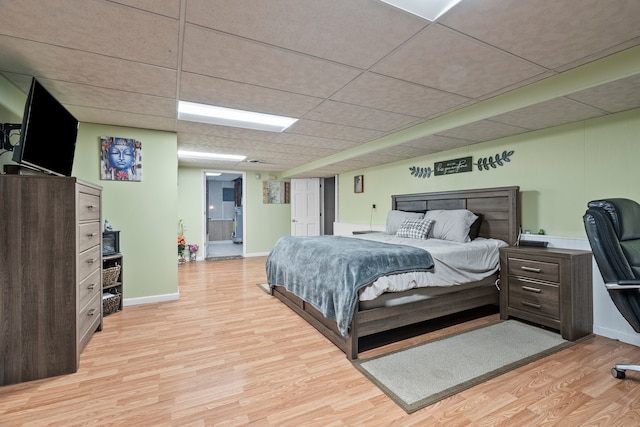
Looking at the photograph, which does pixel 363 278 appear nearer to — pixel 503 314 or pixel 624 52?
pixel 503 314

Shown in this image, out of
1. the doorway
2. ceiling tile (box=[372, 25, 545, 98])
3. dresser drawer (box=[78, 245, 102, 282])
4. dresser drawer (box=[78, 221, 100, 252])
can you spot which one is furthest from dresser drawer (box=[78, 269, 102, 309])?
the doorway

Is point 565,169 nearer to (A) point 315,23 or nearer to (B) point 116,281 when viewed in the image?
(A) point 315,23

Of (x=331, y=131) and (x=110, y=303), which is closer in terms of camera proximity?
(x=110, y=303)

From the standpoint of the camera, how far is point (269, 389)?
1927 mm

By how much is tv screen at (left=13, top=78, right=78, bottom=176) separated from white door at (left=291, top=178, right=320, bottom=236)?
5309mm

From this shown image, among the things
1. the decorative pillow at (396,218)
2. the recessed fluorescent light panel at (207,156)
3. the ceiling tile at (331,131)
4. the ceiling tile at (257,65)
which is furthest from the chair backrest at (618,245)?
the recessed fluorescent light panel at (207,156)

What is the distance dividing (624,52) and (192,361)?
371 cm

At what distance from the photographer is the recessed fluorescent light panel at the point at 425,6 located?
147cm

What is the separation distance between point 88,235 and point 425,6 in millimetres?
2931

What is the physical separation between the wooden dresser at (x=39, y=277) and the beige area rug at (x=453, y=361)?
2.12 metres

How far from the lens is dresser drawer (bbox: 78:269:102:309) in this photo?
2.29m

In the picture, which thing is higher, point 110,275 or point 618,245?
point 618,245

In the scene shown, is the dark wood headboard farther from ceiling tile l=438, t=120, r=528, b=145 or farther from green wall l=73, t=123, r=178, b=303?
green wall l=73, t=123, r=178, b=303

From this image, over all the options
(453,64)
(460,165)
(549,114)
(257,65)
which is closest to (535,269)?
(549,114)
